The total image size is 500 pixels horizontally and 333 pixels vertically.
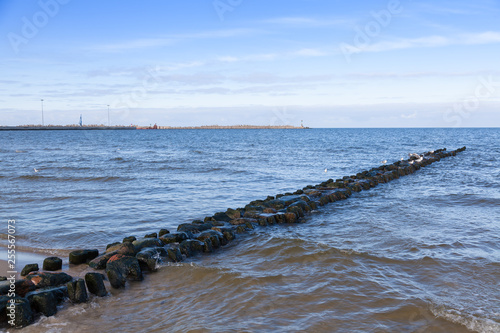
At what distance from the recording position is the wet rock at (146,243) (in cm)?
888

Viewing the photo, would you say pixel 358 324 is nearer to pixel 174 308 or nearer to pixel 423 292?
pixel 423 292

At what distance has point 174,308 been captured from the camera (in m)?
6.48

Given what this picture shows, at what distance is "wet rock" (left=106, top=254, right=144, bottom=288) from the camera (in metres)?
7.39

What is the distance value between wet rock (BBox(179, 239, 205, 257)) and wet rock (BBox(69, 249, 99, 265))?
1972 mm

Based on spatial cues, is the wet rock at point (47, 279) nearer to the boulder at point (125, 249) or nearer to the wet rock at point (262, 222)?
the boulder at point (125, 249)

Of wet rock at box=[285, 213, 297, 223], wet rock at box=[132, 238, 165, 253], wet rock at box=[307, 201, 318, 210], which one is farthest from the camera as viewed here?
wet rock at box=[307, 201, 318, 210]

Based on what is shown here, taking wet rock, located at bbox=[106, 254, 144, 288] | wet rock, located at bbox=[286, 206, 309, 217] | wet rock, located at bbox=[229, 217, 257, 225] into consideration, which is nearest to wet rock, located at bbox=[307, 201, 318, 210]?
wet rock, located at bbox=[286, 206, 309, 217]

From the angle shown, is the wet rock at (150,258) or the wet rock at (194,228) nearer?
the wet rock at (150,258)

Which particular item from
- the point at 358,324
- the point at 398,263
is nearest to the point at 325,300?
the point at 358,324


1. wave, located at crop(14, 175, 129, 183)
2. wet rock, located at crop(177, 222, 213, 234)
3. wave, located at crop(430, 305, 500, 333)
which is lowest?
wave, located at crop(430, 305, 500, 333)

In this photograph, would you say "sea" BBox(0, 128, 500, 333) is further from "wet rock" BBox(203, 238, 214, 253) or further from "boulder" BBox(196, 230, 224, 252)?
"boulder" BBox(196, 230, 224, 252)

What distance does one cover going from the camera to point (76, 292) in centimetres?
661

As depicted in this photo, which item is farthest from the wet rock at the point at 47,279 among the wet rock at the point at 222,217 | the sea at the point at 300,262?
the wet rock at the point at 222,217

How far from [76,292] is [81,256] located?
2122 millimetres
